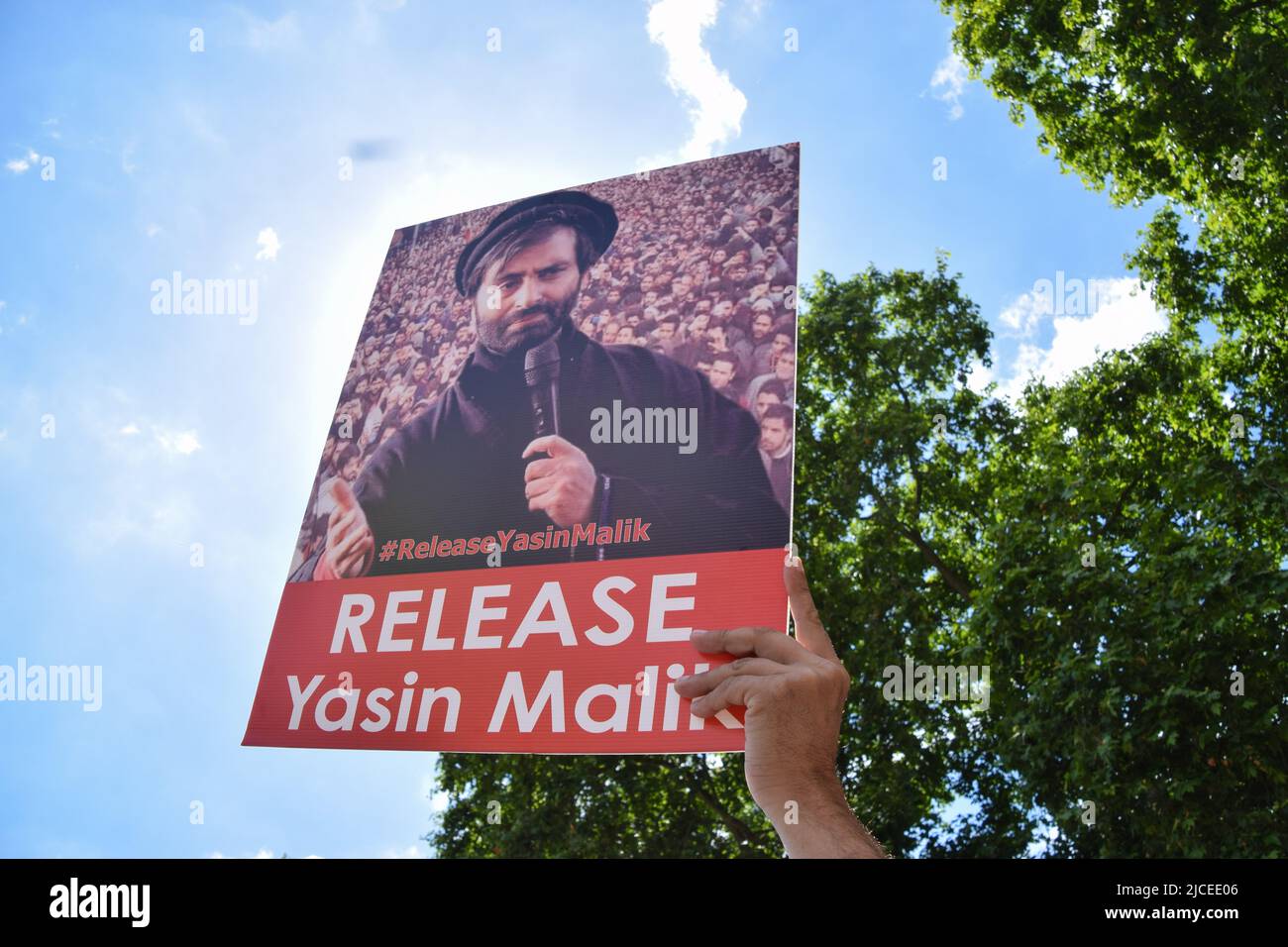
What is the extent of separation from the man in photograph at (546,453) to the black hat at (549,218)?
0.01m

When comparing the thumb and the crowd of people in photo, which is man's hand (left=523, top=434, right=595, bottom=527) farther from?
the thumb

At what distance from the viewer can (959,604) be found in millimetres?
14836

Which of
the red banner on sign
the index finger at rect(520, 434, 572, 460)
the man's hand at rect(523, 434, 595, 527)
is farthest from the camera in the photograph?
the index finger at rect(520, 434, 572, 460)

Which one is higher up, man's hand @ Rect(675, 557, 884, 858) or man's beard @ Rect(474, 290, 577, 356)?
man's beard @ Rect(474, 290, 577, 356)

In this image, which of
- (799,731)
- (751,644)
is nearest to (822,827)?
(799,731)

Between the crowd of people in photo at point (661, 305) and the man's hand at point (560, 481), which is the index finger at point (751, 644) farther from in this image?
the man's hand at point (560, 481)

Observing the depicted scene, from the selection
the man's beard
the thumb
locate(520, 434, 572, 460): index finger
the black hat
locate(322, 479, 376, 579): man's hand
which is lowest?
locate(322, 479, 376, 579): man's hand

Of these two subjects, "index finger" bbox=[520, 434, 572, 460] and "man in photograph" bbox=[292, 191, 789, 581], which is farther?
"index finger" bbox=[520, 434, 572, 460]

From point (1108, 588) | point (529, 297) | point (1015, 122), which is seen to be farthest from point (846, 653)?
point (529, 297)

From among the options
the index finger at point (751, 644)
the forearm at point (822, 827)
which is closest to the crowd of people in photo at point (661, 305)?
the index finger at point (751, 644)

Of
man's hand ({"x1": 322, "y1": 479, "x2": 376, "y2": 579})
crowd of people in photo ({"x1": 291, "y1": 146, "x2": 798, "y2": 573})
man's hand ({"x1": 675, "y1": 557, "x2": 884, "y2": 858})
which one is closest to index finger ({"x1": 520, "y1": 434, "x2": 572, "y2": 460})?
crowd of people in photo ({"x1": 291, "y1": 146, "x2": 798, "y2": 573})

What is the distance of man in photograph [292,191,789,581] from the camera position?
18.7ft

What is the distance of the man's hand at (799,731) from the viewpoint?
298cm

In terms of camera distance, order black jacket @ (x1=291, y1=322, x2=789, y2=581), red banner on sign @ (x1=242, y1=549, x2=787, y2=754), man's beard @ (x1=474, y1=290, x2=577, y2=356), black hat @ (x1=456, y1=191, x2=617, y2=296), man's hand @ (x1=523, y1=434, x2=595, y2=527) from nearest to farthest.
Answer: red banner on sign @ (x1=242, y1=549, x2=787, y2=754) < black jacket @ (x1=291, y1=322, x2=789, y2=581) < man's hand @ (x1=523, y1=434, x2=595, y2=527) < man's beard @ (x1=474, y1=290, x2=577, y2=356) < black hat @ (x1=456, y1=191, x2=617, y2=296)
